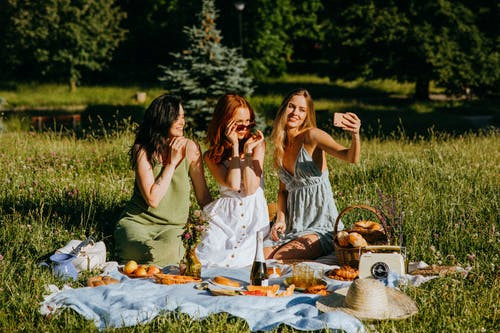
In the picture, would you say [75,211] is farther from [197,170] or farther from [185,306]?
[185,306]

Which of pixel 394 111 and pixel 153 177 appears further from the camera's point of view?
pixel 394 111

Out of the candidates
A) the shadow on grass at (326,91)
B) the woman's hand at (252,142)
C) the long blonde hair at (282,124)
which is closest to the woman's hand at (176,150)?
the woman's hand at (252,142)

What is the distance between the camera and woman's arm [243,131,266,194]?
571 centimetres

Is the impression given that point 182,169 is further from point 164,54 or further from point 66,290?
point 164,54

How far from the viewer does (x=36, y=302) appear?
4.41 meters

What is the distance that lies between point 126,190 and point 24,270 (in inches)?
98.7

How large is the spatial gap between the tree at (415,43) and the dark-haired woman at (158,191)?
16151 mm

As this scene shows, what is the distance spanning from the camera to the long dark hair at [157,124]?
18.5 feet

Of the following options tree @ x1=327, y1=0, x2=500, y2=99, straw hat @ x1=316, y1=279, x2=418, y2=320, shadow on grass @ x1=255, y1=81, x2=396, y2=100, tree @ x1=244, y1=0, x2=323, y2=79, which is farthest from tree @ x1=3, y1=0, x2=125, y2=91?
straw hat @ x1=316, y1=279, x2=418, y2=320

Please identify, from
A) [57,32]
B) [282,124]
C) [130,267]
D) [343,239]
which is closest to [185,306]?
[130,267]

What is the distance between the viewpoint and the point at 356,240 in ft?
16.8

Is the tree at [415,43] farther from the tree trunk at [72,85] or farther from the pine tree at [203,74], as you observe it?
the tree trunk at [72,85]

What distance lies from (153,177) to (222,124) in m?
0.81

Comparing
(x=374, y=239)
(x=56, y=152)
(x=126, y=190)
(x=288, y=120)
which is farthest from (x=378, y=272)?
(x=56, y=152)
